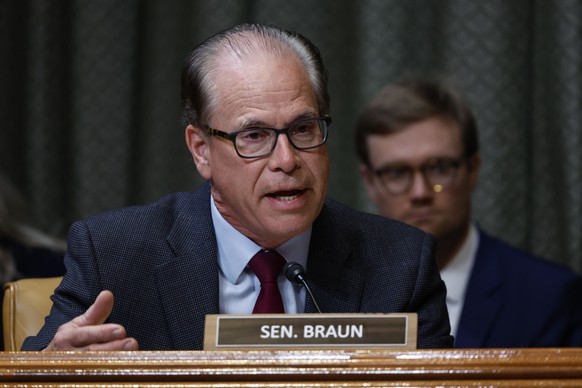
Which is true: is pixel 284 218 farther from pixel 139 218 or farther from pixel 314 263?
pixel 139 218

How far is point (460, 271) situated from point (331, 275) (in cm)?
129

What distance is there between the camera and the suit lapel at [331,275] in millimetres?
2295

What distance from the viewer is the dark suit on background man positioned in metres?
3.29

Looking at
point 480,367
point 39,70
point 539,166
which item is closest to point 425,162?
point 539,166

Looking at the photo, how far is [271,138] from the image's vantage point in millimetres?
2213

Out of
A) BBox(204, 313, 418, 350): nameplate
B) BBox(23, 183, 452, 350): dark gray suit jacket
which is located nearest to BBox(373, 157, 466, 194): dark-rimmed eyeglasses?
BBox(23, 183, 452, 350): dark gray suit jacket

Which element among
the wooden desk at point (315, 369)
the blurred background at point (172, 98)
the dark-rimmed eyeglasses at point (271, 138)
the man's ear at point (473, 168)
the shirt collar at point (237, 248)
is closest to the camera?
the wooden desk at point (315, 369)

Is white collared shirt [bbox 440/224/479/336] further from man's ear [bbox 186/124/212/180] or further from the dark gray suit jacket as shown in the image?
man's ear [bbox 186/124/212/180]

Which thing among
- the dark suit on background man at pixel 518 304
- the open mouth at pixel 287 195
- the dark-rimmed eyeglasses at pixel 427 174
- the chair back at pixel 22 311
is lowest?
the dark suit on background man at pixel 518 304

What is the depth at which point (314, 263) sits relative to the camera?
237 centimetres

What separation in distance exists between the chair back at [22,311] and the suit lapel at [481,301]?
1.36m

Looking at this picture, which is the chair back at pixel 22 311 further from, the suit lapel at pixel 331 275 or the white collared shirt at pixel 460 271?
the white collared shirt at pixel 460 271

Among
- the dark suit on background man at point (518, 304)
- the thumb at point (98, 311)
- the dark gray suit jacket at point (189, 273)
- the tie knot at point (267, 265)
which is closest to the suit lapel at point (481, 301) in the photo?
the dark suit on background man at point (518, 304)

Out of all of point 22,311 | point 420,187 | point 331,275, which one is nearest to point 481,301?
point 420,187
